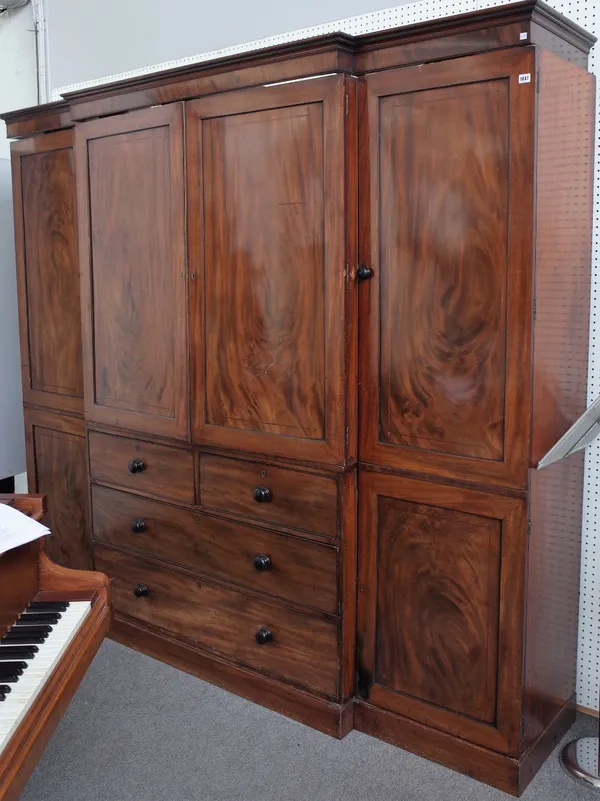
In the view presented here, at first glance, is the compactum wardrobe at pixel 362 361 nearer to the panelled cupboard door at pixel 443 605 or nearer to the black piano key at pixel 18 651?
the panelled cupboard door at pixel 443 605

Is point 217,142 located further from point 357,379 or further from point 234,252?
point 357,379

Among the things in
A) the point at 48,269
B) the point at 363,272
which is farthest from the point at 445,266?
the point at 48,269

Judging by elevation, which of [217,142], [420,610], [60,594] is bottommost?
[420,610]

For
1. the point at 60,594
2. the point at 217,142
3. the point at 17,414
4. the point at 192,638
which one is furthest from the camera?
the point at 17,414

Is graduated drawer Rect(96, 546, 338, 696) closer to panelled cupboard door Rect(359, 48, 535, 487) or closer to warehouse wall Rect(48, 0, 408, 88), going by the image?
panelled cupboard door Rect(359, 48, 535, 487)

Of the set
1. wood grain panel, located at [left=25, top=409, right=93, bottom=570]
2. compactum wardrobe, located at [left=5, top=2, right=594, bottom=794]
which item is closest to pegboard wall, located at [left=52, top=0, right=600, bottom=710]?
compactum wardrobe, located at [left=5, top=2, right=594, bottom=794]

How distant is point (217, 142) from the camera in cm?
255

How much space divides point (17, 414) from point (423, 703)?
2449 millimetres

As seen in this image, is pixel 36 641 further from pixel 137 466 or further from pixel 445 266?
pixel 445 266

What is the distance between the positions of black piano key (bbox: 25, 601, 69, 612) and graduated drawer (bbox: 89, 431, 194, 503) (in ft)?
2.92

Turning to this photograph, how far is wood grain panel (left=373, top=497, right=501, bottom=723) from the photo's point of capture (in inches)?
90.0

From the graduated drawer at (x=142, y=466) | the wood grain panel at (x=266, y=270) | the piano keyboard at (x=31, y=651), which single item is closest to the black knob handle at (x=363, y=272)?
the wood grain panel at (x=266, y=270)

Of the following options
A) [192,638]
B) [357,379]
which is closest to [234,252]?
[357,379]

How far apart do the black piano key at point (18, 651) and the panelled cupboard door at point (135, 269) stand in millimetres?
1132
